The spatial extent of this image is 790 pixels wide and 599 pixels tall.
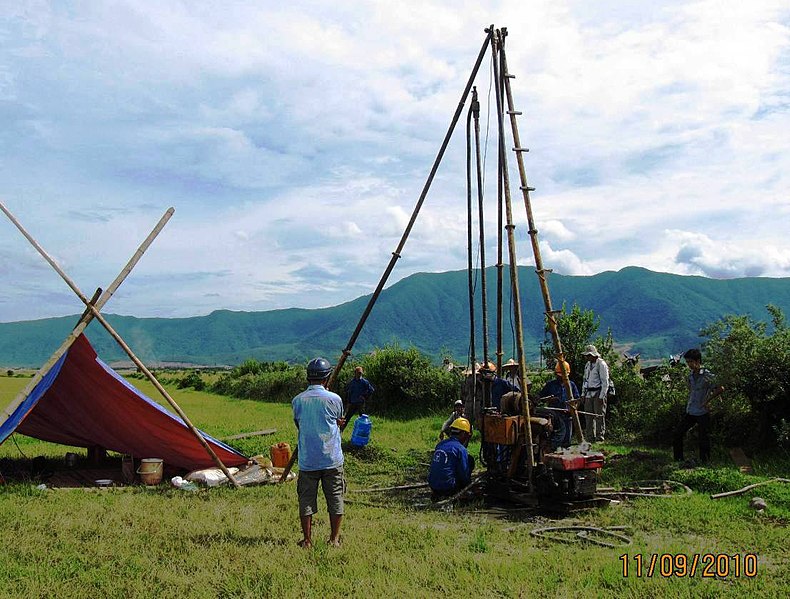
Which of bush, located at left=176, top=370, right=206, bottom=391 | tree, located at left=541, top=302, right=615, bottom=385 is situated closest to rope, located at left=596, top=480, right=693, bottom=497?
tree, located at left=541, top=302, right=615, bottom=385

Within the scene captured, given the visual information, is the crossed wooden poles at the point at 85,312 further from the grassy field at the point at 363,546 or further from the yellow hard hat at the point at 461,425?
the yellow hard hat at the point at 461,425

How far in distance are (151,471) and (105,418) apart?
1.42 m

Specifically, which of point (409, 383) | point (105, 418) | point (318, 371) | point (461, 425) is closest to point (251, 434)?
point (105, 418)

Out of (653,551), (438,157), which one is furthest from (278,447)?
(653,551)

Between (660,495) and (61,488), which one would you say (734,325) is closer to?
(660,495)

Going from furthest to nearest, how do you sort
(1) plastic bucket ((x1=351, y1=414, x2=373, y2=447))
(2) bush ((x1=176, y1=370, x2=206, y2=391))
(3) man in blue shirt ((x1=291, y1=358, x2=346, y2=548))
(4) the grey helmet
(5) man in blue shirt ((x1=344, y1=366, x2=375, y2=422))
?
(2) bush ((x1=176, y1=370, x2=206, y2=391)) → (5) man in blue shirt ((x1=344, y1=366, x2=375, y2=422)) → (1) plastic bucket ((x1=351, y1=414, x2=373, y2=447)) → (4) the grey helmet → (3) man in blue shirt ((x1=291, y1=358, x2=346, y2=548))

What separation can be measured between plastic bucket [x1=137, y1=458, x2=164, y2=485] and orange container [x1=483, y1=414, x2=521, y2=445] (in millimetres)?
5007

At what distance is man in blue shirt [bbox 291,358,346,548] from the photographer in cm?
659

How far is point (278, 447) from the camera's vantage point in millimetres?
11406

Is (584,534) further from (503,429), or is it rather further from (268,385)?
(268,385)

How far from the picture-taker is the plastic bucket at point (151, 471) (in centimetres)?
984

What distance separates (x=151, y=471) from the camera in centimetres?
988

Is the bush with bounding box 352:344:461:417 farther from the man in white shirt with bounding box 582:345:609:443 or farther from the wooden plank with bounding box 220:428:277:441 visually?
the man in white shirt with bounding box 582:345:609:443

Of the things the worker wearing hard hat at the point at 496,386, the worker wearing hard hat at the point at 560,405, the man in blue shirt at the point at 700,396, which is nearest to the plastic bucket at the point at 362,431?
the worker wearing hard hat at the point at 496,386
